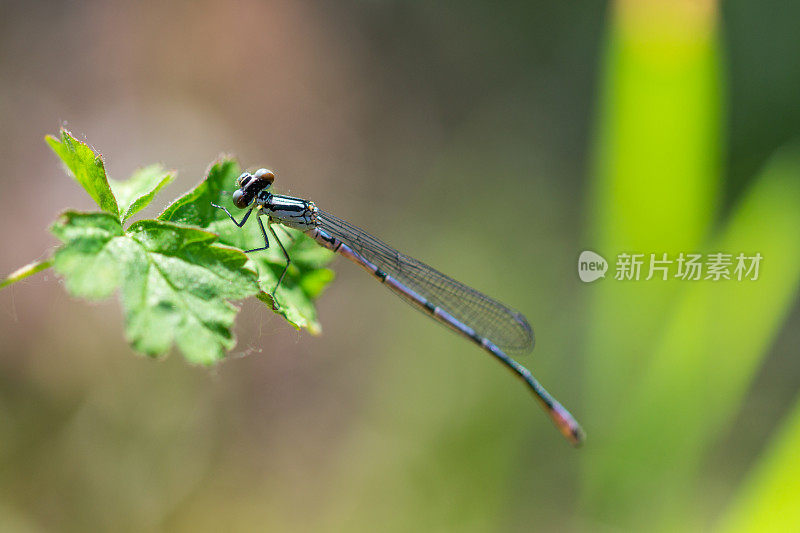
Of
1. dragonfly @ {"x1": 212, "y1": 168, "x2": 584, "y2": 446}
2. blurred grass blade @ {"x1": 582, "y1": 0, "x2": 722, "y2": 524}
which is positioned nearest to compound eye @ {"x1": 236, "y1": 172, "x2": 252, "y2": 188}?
dragonfly @ {"x1": 212, "y1": 168, "x2": 584, "y2": 446}

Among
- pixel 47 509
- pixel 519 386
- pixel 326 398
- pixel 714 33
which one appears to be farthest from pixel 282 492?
pixel 714 33

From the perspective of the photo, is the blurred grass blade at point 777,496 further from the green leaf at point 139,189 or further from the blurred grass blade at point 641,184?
the green leaf at point 139,189

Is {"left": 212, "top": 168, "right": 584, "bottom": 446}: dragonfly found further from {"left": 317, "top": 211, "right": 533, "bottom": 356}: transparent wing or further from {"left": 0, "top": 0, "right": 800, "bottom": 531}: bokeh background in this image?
{"left": 0, "top": 0, "right": 800, "bottom": 531}: bokeh background

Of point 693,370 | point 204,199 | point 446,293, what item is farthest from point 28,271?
point 693,370

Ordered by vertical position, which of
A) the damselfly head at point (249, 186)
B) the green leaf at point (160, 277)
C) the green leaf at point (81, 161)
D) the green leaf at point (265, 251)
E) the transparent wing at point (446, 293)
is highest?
the transparent wing at point (446, 293)

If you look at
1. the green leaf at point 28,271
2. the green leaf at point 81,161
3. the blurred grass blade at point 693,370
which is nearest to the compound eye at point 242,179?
the green leaf at point 81,161

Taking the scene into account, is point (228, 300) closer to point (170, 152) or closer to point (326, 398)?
point (326, 398)
